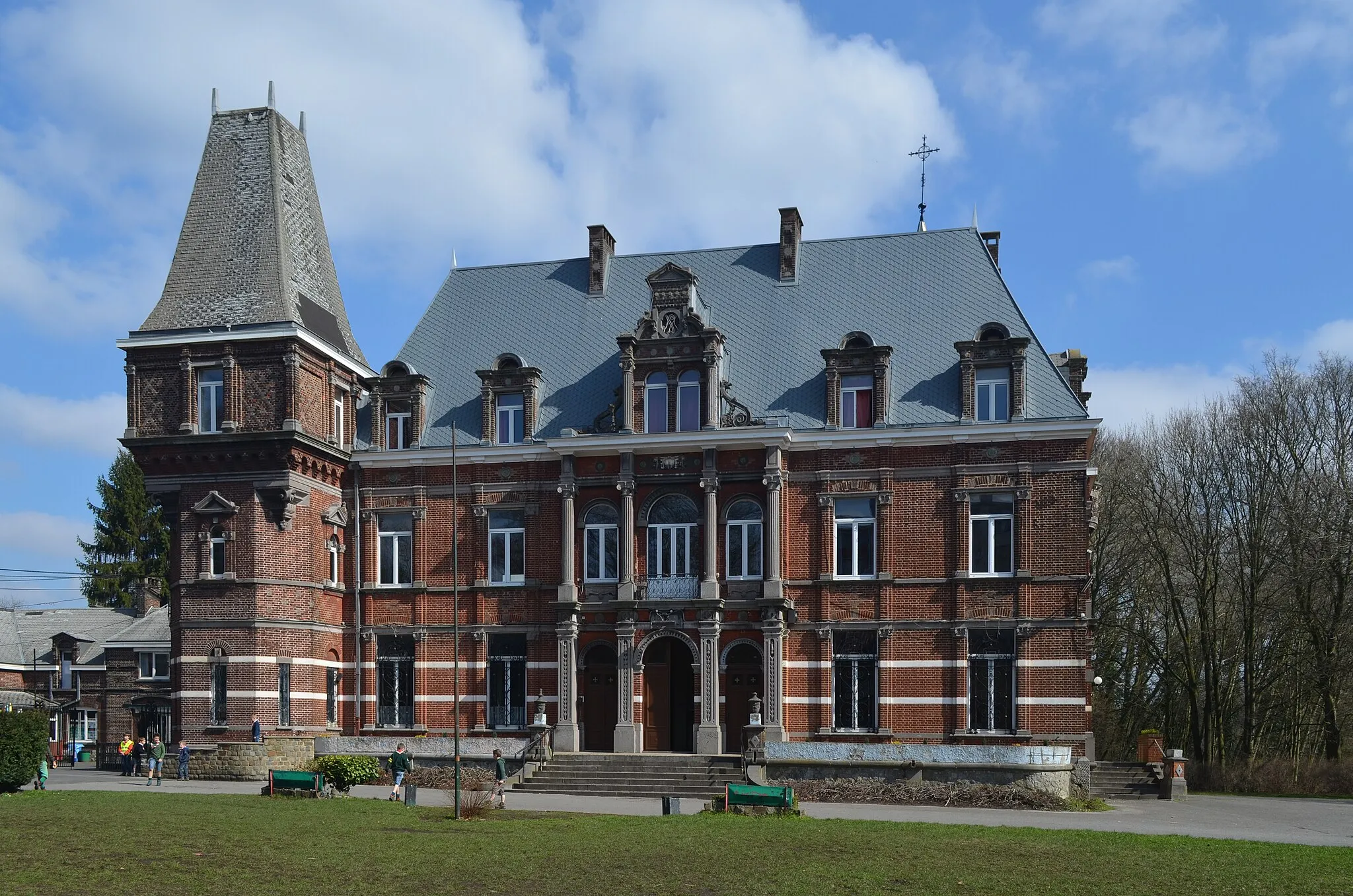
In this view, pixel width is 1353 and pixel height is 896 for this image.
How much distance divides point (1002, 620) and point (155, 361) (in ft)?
76.1

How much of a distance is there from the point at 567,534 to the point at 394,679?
666 cm

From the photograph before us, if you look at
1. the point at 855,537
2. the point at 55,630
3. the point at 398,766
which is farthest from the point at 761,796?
the point at 55,630

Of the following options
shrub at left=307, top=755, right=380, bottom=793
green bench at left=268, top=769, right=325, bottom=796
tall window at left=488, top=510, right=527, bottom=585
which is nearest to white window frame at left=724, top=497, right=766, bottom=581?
tall window at left=488, top=510, right=527, bottom=585

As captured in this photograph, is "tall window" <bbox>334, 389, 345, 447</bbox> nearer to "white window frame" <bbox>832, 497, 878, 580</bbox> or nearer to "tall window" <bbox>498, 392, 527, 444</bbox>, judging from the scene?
"tall window" <bbox>498, 392, 527, 444</bbox>

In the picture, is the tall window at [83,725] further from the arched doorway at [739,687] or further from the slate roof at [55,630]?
the arched doorway at [739,687]

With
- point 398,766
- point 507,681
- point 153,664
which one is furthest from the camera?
point 153,664

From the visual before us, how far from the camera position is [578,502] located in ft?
120

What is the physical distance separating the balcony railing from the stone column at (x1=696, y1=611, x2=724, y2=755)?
0.81 m

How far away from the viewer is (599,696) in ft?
120

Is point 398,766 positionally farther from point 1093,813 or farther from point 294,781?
point 1093,813

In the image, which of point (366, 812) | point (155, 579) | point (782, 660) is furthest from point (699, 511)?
point (155, 579)

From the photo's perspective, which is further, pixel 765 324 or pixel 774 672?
pixel 765 324

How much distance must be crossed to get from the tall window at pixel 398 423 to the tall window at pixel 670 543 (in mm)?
7658

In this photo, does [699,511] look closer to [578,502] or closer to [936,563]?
[578,502]
